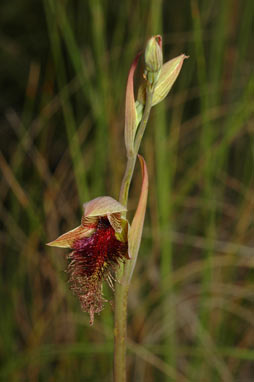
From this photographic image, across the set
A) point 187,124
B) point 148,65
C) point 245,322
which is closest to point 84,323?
point 245,322

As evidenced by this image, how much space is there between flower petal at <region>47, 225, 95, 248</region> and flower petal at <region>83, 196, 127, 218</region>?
0.08m

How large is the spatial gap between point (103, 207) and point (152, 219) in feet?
4.39

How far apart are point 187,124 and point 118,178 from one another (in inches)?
23.1

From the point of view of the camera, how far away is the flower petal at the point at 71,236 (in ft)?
3.80

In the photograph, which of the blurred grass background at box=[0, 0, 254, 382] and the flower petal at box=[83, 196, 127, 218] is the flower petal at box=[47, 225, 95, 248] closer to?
the flower petal at box=[83, 196, 127, 218]

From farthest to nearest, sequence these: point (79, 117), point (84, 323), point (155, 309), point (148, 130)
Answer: point (79, 117), point (148, 130), point (155, 309), point (84, 323)

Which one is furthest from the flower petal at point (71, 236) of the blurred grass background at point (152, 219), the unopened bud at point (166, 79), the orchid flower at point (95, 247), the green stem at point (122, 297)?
the blurred grass background at point (152, 219)

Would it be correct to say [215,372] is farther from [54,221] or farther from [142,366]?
[54,221]

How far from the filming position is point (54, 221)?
2.51 metres

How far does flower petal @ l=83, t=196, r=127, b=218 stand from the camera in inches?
41.6

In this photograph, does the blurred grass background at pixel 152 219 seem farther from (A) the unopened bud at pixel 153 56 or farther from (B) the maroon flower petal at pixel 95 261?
(A) the unopened bud at pixel 153 56

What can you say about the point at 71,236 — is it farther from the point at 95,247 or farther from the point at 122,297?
the point at 122,297

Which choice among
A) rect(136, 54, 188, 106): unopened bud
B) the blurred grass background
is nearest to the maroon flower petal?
rect(136, 54, 188, 106): unopened bud

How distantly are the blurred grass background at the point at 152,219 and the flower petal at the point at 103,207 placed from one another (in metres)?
0.66
